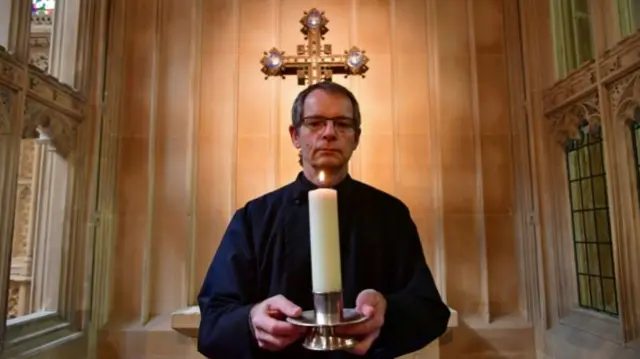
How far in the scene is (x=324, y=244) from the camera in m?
0.67

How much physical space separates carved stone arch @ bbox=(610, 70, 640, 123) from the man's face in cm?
140

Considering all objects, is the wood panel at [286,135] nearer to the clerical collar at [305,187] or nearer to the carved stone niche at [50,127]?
the carved stone niche at [50,127]

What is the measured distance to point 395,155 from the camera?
2525 mm

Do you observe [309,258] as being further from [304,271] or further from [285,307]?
[285,307]

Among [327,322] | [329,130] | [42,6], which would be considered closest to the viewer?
[327,322]

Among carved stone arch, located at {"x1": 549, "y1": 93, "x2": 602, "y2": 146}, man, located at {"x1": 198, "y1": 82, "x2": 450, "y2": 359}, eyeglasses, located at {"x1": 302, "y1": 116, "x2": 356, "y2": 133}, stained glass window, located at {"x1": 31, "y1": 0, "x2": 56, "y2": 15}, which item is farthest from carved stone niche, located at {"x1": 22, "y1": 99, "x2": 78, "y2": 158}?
carved stone arch, located at {"x1": 549, "y1": 93, "x2": 602, "y2": 146}

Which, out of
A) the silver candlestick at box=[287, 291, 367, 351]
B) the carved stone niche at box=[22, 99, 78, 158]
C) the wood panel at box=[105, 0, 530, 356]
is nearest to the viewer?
the silver candlestick at box=[287, 291, 367, 351]

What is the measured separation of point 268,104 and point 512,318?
177cm

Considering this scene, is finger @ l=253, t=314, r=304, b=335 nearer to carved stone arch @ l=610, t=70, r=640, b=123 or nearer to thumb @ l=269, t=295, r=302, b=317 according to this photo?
thumb @ l=269, t=295, r=302, b=317

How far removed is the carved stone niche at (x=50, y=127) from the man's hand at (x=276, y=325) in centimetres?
172

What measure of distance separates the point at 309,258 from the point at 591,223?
1806 mm

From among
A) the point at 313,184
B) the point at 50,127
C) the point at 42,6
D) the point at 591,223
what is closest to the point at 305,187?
the point at 313,184

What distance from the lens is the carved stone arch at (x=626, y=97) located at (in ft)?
5.72

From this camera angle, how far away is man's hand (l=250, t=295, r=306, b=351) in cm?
70
